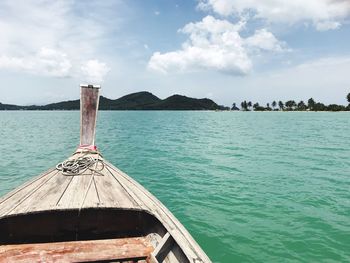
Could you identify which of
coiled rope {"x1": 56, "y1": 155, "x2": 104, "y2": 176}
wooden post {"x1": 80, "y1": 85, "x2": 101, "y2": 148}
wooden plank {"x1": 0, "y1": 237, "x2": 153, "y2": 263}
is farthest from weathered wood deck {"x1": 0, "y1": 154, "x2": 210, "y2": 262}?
wooden post {"x1": 80, "y1": 85, "x2": 101, "y2": 148}

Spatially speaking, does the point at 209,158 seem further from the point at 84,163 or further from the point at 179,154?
the point at 84,163

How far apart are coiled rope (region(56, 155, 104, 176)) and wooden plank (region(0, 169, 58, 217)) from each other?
320mm

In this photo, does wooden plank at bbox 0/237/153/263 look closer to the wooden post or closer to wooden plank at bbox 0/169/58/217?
wooden plank at bbox 0/169/58/217

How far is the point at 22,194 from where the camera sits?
A: 719 centimetres

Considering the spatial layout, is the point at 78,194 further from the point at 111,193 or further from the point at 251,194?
the point at 251,194

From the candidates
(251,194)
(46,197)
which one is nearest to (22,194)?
(46,197)

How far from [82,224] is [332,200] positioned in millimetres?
11258

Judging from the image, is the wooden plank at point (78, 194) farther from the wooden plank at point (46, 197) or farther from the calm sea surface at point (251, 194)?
the calm sea surface at point (251, 194)

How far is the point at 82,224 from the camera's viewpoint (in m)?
6.97

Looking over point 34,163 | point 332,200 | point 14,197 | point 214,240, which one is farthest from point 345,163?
point 34,163

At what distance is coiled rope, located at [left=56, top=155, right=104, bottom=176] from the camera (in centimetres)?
876

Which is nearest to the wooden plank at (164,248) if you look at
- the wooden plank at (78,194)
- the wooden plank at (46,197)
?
the wooden plank at (78,194)

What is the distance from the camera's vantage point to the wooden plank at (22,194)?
250 inches

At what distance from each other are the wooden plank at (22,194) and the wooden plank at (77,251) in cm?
79
